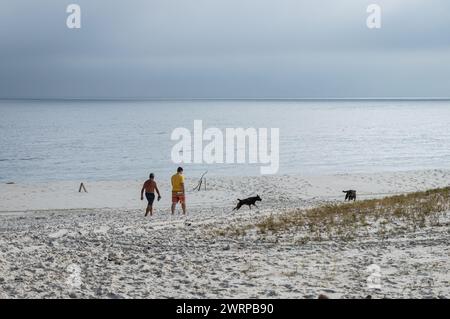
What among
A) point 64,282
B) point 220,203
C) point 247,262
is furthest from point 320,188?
point 64,282

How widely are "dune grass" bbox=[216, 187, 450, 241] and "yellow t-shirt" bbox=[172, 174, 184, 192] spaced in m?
4.73

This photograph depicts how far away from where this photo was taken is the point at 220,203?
32188 mm

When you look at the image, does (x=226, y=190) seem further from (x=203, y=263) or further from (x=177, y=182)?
(x=203, y=263)

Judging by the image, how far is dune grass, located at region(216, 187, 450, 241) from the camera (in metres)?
15.0

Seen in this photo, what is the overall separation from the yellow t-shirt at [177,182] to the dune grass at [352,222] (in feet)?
15.5

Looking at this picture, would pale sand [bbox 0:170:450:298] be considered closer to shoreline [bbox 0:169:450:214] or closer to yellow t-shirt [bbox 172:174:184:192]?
yellow t-shirt [bbox 172:174:184:192]

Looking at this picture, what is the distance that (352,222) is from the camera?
16.3 m

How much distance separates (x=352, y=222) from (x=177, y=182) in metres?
7.48

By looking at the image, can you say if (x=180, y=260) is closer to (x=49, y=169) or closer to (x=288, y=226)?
(x=288, y=226)

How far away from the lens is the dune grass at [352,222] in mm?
15023

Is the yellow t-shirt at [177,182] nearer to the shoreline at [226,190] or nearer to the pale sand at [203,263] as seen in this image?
the pale sand at [203,263]

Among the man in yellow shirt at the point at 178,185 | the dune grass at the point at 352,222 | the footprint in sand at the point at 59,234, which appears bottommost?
the footprint in sand at the point at 59,234

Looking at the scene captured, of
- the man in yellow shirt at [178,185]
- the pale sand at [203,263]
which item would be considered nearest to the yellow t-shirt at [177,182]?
the man in yellow shirt at [178,185]

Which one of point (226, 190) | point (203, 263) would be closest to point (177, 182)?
point (203, 263)
